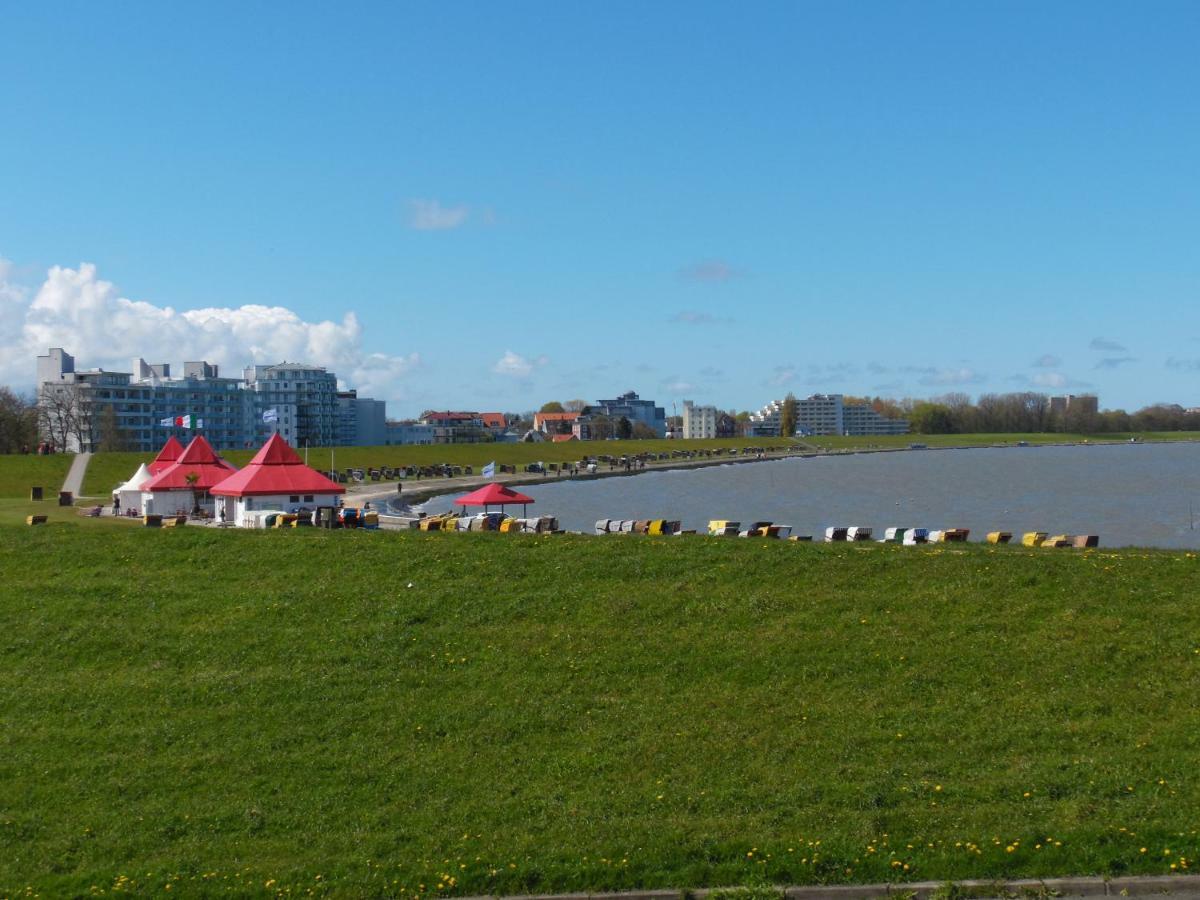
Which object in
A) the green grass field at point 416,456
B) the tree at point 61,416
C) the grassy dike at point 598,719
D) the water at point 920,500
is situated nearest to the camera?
the grassy dike at point 598,719

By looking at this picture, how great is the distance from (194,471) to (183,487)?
4.00 feet

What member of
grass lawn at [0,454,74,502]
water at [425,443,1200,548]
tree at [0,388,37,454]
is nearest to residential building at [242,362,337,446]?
tree at [0,388,37,454]

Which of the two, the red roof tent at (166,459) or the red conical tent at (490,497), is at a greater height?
the red roof tent at (166,459)

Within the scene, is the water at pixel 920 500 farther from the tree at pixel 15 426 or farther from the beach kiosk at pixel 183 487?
the tree at pixel 15 426

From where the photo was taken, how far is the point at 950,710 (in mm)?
15297

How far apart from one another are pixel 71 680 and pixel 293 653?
3.46 metres

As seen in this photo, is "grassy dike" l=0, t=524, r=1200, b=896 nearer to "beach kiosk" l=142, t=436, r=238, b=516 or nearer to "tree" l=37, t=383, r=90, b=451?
"beach kiosk" l=142, t=436, r=238, b=516

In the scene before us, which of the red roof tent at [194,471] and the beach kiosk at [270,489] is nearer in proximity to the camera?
the beach kiosk at [270,489]

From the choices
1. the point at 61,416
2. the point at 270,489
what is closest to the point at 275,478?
the point at 270,489

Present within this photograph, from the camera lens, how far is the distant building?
134375mm

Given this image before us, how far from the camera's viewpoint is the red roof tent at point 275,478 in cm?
4522

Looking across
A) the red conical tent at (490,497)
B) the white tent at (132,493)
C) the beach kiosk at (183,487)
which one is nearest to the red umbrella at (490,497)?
the red conical tent at (490,497)

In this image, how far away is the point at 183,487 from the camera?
52.0 m

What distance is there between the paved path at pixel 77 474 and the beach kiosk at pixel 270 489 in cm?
3658
